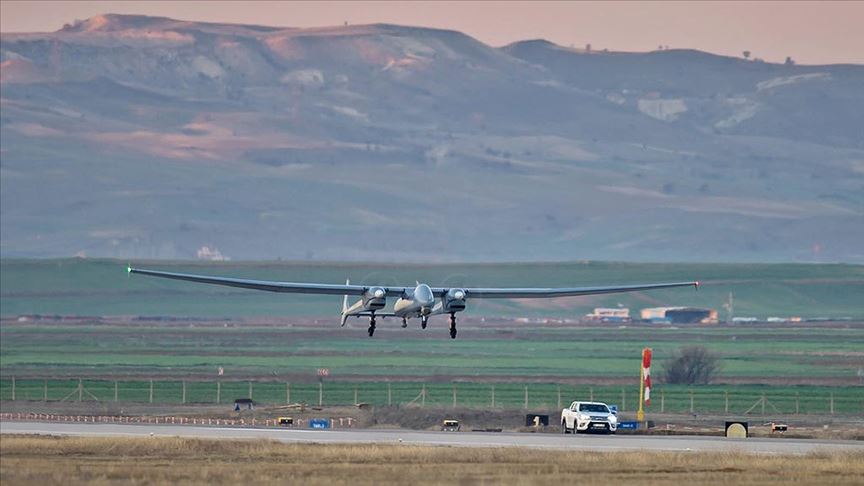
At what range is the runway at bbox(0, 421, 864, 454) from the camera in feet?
236

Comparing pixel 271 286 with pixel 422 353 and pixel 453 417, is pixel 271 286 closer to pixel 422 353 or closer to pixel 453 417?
pixel 453 417

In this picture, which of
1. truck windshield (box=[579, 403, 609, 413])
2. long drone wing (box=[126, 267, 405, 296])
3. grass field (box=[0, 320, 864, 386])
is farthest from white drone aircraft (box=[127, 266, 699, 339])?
grass field (box=[0, 320, 864, 386])

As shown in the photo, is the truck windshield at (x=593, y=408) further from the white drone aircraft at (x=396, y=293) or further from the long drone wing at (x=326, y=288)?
the white drone aircraft at (x=396, y=293)

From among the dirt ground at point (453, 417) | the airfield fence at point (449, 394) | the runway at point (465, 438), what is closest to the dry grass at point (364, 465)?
the runway at point (465, 438)

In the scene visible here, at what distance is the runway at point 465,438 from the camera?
72062mm

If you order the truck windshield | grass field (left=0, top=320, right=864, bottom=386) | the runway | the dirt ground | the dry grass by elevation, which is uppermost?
grass field (left=0, top=320, right=864, bottom=386)

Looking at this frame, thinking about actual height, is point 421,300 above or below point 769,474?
above

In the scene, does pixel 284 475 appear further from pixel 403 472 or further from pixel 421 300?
pixel 421 300

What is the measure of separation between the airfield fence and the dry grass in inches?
1319

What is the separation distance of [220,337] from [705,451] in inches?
4720

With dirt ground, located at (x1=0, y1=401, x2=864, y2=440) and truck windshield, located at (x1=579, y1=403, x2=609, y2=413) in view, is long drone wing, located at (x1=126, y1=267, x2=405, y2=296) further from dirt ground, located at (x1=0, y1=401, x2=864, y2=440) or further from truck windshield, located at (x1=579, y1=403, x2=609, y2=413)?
truck windshield, located at (x1=579, y1=403, x2=609, y2=413)

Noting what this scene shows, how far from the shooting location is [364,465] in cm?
6216

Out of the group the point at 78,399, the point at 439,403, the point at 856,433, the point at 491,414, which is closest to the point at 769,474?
the point at 856,433

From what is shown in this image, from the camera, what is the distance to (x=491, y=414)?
91.3m
